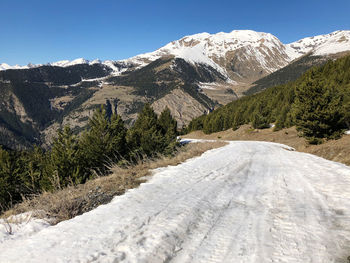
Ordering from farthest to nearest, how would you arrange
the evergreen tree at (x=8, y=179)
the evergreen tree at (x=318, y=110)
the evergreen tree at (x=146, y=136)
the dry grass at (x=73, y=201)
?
the evergreen tree at (x=8, y=179) → the evergreen tree at (x=146, y=136) → the evergreen tree at (x=318, y=110) → the dry grass at (x=73, y=201)

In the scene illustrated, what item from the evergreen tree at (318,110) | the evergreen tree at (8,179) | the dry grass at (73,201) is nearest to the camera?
the dry grass at (73,201)

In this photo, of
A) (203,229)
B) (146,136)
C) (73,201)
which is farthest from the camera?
(146,136)

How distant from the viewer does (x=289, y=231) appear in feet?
11.9

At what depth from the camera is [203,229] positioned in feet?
12.3

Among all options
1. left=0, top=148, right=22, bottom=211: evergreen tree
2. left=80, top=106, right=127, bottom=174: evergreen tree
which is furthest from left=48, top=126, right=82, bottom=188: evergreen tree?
left=0, top=148, right=22, bottom=211: evergreen tree

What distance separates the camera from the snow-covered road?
115 inches

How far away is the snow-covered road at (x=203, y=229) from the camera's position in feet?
9.57

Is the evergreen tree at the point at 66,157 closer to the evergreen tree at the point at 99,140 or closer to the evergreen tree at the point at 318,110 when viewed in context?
the evergreen tree at the point at 99,140

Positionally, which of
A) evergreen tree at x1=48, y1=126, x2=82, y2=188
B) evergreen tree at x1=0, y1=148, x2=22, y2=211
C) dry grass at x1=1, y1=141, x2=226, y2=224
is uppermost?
dry grass at x1=1, y1=141, x2=226, y2=224

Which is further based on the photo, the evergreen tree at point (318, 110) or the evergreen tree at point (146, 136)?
the evergreen tree at point (146, 136)

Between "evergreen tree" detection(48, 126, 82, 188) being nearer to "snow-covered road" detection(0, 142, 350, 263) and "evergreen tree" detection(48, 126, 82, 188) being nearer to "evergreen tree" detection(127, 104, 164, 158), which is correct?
"evergreen tree" detection(127, 104, 164, 158)

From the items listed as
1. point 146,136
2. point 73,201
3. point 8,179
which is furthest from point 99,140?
point 8,179

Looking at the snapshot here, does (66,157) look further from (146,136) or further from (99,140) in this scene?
(146,136)

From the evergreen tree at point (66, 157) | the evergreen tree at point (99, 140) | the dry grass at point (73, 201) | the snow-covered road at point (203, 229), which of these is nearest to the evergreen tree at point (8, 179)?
the evergreen tree at point (66, 157)
